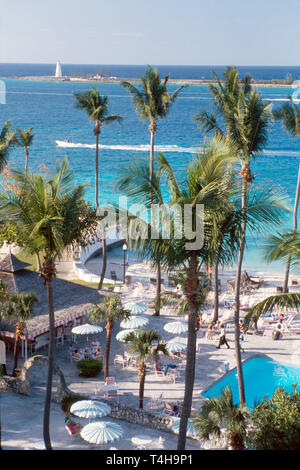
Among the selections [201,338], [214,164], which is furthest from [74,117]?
[214,164]

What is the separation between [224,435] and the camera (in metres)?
14.9

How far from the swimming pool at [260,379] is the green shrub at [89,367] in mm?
3788

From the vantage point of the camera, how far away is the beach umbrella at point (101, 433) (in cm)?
1459

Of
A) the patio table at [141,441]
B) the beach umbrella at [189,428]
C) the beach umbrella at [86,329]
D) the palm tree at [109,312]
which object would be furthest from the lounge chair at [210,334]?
the patio table at [141,441]

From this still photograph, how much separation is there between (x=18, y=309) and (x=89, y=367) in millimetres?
3180

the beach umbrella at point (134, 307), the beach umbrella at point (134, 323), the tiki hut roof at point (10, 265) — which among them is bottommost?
the beach umbrella at point (134, 323)

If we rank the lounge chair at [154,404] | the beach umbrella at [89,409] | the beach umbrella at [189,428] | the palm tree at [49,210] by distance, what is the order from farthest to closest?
the lounge chair at [154,404], the beach umbrella at [89,409], the beach umbrella at [189,428], the palm tree at [49,210]

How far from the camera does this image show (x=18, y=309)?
750 inches

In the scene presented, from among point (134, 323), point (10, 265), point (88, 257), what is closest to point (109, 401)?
point (134, 323)

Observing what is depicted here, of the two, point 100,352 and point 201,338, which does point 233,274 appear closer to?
point 201,338

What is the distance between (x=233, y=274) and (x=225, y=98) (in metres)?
16.8

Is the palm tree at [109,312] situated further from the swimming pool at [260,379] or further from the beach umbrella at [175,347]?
the swimming pool at [260,379]

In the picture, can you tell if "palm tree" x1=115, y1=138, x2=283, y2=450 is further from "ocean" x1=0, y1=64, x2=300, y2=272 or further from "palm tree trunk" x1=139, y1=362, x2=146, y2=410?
"ocean" x1=0, y1=64, x2=300, y2=272

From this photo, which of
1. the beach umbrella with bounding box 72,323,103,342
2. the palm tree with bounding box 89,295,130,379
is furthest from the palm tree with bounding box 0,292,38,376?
the beach umbrella with bounding box 72,323,103,342
